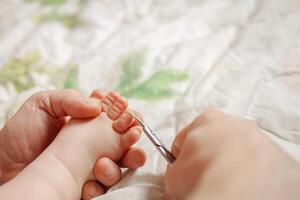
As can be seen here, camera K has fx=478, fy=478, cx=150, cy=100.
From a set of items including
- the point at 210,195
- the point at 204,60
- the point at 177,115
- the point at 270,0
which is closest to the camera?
the point at 210,195

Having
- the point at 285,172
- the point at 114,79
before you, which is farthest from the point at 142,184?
the point at 114,79

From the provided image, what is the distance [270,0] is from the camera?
3.10 ft

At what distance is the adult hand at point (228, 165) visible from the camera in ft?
1.48

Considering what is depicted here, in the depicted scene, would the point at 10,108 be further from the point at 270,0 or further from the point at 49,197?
the point at 270,0

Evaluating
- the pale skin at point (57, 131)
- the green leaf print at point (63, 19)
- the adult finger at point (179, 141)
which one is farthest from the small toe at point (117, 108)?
the green leaf print at point (63, 19)

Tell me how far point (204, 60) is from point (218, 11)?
7.0 inches

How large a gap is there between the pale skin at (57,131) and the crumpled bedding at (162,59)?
3cm

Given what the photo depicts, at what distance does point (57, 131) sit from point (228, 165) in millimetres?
337

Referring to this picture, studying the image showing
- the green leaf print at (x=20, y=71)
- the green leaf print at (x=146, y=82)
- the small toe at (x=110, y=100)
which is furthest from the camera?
the green leaf print at (x=20, y=71)

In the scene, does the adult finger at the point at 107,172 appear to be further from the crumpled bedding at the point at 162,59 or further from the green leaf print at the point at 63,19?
the green leaf print at the point at 63,19

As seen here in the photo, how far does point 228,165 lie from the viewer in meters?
0.48

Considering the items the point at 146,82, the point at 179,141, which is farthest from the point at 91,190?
the point at 146,82

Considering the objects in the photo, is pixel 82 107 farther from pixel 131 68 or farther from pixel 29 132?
pixel 131 68

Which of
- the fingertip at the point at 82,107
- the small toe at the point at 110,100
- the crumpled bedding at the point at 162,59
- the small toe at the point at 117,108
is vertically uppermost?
the fingertip at the point at 82,107
